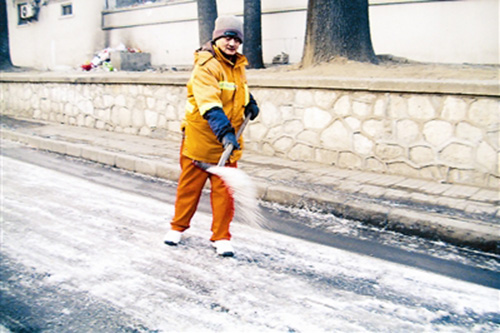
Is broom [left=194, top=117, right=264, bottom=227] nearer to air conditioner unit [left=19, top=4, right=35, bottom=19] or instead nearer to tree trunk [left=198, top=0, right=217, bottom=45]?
tree trunk [left=198, top=0, right=217, bottom=45]

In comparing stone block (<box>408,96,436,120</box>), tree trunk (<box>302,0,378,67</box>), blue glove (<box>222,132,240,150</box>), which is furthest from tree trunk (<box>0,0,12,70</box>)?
blue glove (<box>222,132,240,150</box>)

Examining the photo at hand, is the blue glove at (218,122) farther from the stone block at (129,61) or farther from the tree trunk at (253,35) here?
the stone block at (129,61)

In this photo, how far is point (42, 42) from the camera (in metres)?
20.2

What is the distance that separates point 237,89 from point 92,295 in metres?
1.90

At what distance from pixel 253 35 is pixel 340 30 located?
10.6 ft

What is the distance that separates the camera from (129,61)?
48.6ft

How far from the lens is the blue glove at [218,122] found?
3.86 metres

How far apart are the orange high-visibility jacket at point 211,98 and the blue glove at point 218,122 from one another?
4 centimetres

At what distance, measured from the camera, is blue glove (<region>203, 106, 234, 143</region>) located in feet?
12.7

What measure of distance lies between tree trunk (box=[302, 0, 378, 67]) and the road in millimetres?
3755

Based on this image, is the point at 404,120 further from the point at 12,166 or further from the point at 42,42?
the point at 42,42

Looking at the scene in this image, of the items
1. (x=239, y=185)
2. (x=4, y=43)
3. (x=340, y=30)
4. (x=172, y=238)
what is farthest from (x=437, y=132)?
(x=4, y=43)

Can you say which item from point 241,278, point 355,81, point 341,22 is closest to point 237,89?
point 241,278

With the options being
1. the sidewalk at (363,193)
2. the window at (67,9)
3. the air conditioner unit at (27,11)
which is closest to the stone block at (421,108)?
the sidewalk at (363,193)
